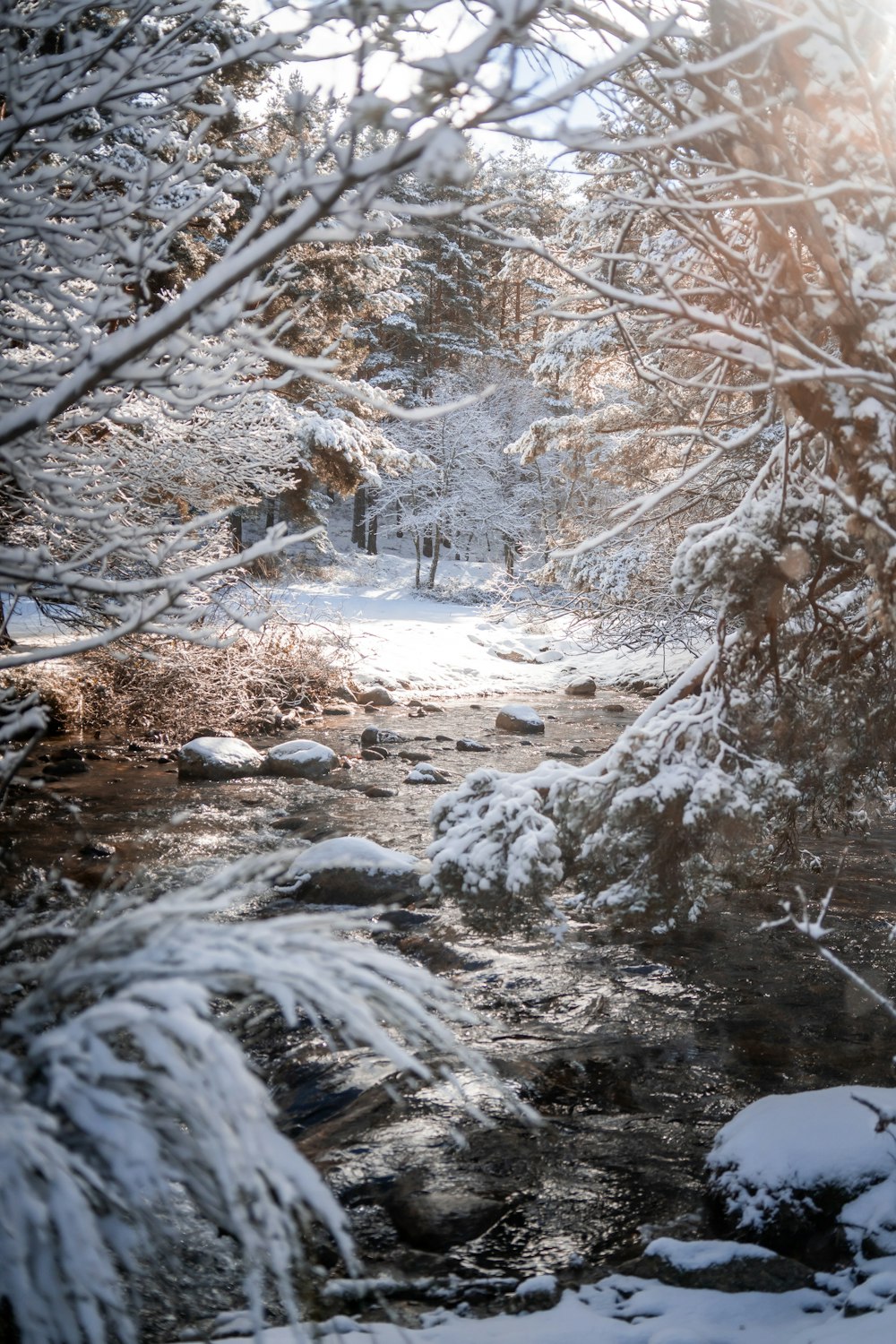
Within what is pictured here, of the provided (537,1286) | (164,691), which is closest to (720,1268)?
(537,1286)

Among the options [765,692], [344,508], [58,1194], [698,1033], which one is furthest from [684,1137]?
[344,508]

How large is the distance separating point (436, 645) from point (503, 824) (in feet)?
61.6

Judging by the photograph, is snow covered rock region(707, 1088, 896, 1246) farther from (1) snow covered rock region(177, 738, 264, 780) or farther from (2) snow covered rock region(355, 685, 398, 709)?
(2) snow covered rock region(355, 685, 398, 709)

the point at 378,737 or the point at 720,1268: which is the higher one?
the point at 378,737

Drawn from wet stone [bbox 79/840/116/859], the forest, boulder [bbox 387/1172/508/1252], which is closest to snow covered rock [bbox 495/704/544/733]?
the forest

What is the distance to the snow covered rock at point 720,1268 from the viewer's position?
140 inches

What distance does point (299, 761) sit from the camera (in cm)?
1270

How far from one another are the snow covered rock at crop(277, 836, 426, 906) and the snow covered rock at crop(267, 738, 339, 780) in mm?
4396

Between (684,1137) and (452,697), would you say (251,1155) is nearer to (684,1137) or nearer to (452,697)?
(684,1137)

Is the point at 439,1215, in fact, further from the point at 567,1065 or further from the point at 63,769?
the point at 63,769

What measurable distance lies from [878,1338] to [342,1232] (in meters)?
2.39

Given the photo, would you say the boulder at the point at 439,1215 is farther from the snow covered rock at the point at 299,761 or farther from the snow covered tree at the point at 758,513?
the snow covered rock at the point at 299,761

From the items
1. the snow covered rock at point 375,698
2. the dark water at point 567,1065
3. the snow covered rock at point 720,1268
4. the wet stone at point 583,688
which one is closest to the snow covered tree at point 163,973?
the dark water at point 567,1065

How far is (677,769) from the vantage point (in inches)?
193
